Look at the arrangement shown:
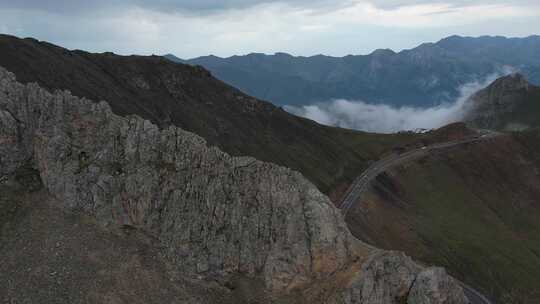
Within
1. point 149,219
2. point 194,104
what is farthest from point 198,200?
point 194,104

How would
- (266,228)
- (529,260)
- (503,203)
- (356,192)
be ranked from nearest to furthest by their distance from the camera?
(266,228) → (529,260) → (356,192) → (503,203)

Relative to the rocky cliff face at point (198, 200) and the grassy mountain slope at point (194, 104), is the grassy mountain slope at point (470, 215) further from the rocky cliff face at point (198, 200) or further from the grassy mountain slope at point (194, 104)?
the rocky cliff face at point (198, 200)

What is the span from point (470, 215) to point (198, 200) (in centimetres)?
12460

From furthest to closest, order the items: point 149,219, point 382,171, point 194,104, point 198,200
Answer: point 194,104, point 382,171, point 198,200, point 149,219

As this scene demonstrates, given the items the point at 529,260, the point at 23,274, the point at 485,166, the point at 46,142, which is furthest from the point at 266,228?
the point at 485,166

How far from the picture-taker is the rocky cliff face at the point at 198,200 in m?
49.0

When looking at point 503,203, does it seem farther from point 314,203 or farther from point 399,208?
point 314,203

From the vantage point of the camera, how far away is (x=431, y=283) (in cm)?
4578

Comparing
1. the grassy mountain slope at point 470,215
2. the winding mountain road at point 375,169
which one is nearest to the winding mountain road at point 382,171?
the winding mountain road at point 375,169

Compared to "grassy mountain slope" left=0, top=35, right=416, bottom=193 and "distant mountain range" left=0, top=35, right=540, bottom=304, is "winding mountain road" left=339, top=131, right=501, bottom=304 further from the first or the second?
"distant mountain range" left=0, top=35, right=540, bottom=304

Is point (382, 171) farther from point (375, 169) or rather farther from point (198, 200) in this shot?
point (198, 200)

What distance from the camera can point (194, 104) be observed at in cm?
17050

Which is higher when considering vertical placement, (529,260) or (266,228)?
(266,228)

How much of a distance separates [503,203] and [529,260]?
1624 inches
